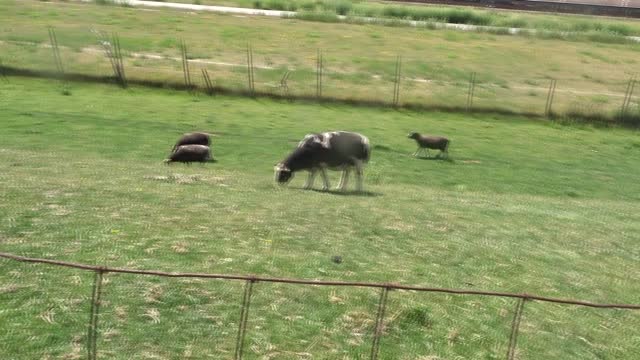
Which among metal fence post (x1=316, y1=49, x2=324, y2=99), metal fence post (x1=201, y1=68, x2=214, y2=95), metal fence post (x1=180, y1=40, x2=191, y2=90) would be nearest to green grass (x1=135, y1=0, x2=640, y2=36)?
metal fence post (x1=316, y1=49, x2=324, y2=99)

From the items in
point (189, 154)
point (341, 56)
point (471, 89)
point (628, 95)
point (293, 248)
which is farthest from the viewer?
point (341, 56)

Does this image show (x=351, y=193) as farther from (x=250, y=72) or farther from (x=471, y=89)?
(x=471, y=89)

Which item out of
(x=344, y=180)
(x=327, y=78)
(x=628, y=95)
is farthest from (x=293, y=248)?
(x=628, y=95)

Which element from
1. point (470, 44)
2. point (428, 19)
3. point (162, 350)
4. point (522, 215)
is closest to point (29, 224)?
point (162, 350)

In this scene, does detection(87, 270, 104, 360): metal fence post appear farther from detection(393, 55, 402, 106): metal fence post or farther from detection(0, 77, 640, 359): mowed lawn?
detection(393, 55, 402, 106): metal fence post

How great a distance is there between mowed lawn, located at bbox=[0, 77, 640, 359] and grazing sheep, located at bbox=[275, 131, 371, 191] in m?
0.66

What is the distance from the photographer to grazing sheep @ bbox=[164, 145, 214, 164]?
65.2 feet

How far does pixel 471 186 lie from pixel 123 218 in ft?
40.9

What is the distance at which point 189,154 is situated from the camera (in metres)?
20.0

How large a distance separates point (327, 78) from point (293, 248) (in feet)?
95.8

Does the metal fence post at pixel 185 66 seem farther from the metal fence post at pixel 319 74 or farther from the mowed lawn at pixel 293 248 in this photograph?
the mowed lawn at pixel 293 248

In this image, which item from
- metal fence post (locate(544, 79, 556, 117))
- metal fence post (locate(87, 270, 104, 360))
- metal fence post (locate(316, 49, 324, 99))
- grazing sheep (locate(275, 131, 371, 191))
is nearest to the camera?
metal fence post (locate(87, 270, 104, 360))

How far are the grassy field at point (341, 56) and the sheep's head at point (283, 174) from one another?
1927 centimetres

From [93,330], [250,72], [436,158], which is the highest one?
[93,330]
